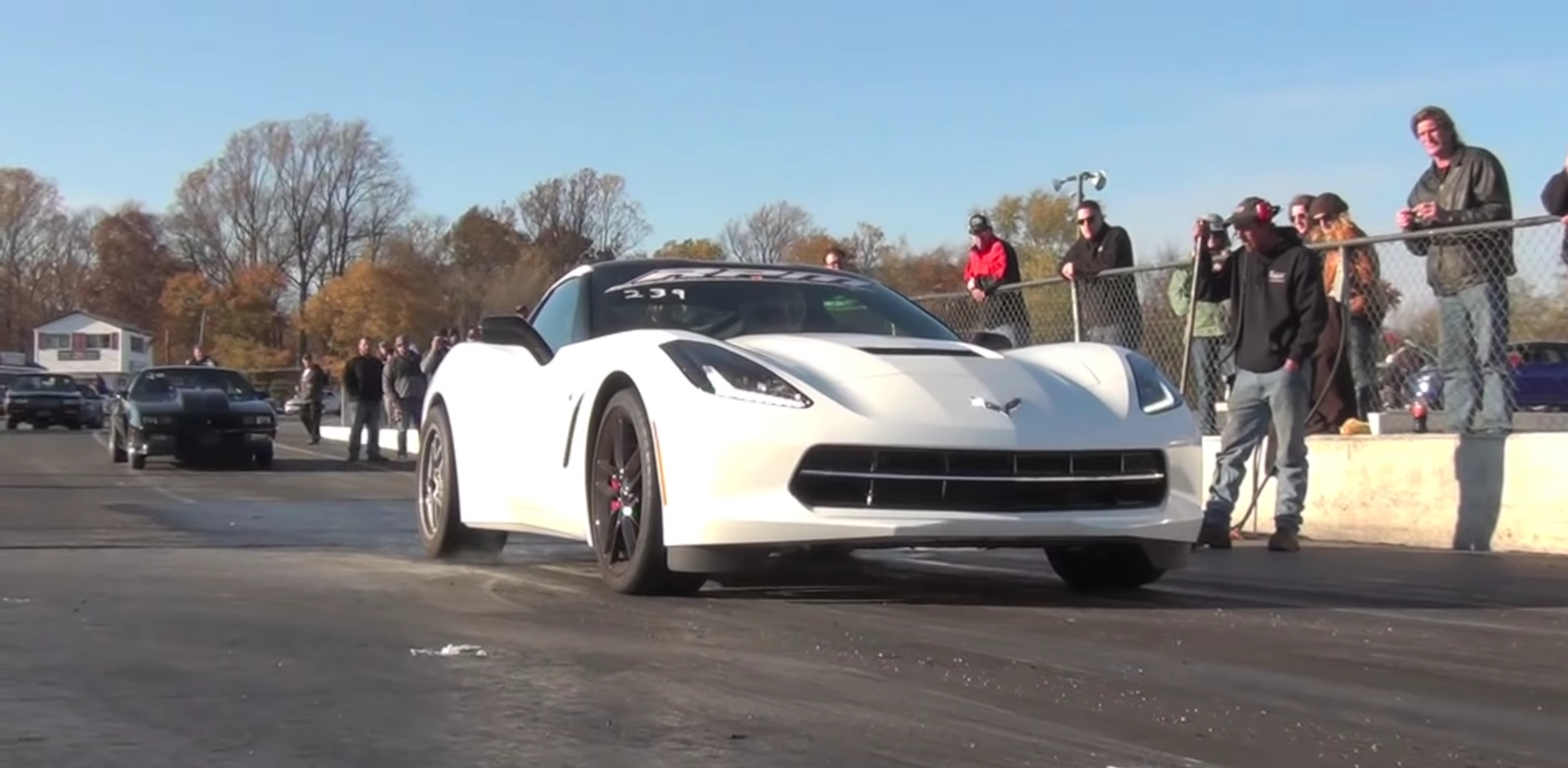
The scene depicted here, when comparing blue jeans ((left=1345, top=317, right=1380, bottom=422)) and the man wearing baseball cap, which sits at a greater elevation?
the man wearing baseball cap

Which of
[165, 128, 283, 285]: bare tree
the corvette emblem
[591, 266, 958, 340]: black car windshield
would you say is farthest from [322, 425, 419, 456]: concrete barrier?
[165, 128, 283, 285]: bare tree

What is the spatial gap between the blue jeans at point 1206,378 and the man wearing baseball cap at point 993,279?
4.58 feet

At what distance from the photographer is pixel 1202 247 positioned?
32.0ft

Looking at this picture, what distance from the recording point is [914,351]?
19.5 feet

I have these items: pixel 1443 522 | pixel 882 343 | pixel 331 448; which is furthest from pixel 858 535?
pixel 331 448

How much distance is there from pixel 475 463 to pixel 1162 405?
309cm

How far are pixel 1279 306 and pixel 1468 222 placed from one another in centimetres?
135

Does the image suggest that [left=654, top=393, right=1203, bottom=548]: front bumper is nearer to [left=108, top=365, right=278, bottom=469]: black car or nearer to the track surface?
the track surface

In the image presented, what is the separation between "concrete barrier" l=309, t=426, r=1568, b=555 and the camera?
8.36m

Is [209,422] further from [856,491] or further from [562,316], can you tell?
[856,491]

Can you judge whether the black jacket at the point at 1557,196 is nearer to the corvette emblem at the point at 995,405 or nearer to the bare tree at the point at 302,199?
the corvette emblem at the point at 995,405

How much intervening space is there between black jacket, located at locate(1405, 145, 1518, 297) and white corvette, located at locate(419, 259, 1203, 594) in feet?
11.4

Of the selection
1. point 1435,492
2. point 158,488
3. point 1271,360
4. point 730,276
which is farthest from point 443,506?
point 158,488

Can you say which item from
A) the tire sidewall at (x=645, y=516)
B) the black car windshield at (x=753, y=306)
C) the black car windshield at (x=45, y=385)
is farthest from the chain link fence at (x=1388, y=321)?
the black car windshield at (x=45, y=385)
